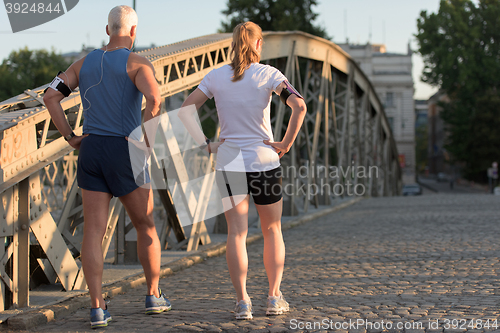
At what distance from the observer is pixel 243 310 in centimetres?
395

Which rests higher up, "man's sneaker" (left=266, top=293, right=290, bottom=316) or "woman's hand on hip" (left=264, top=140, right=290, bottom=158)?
"woman's hand on hip" (left=264, top=140, right=290, bottom=158)

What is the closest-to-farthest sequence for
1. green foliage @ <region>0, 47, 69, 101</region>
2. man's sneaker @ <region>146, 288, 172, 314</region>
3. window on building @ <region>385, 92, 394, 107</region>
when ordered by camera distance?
1. man's sneaker @ <region>146, 288, 172, 314</region>
2. green foliage @ <region>0, 47, 69, 101</region>
3. window on building @ <region>385, 92, 394, 107</region>

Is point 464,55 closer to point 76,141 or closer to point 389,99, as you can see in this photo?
point 389,99

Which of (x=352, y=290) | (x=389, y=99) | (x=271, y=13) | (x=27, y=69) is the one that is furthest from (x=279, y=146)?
(x=389, y=99)

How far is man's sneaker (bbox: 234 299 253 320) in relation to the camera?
394 centimetres

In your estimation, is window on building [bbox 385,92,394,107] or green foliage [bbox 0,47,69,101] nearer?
green foliage [bbox 0,47,69,101]

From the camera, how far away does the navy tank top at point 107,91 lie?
3.95 m

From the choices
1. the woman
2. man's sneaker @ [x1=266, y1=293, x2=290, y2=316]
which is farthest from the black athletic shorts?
man's sneaker @ [x1=266, y1=293, x2=290, y2=316]

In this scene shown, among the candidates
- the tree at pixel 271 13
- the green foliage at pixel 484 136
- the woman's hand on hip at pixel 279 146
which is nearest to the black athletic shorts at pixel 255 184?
the woman's hand on hip at pixel 279 146

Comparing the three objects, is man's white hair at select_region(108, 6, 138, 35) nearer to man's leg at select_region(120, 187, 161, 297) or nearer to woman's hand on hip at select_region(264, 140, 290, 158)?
man's leg at select_region(120, 187, 161, 297)

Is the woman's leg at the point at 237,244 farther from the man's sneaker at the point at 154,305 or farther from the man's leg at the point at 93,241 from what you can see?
the man's leg at the point at 93,241

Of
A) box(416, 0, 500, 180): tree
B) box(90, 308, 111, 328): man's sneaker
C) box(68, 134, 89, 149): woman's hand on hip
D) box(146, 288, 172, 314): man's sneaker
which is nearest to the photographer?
box(90, 308, 111, 328): man's sneaker

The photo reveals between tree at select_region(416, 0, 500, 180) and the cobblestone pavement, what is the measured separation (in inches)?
1539

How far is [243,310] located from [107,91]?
1663 mm
